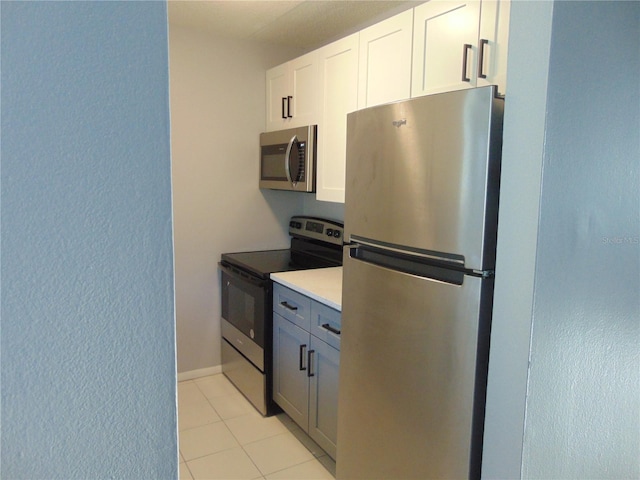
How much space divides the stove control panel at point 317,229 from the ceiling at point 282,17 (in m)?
1.25

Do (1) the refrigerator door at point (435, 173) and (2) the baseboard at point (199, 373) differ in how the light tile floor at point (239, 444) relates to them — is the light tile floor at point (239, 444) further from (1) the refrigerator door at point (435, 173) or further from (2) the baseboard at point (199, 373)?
(1) the refrigerator door at point (435, 173)

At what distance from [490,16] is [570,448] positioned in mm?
1418

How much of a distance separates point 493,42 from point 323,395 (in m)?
1.74

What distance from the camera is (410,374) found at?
1542 mm

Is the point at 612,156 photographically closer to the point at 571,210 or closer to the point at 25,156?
the point at 571,210

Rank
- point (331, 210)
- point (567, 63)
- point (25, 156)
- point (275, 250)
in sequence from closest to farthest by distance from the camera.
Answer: point (25, 156), point (567, 63), point (331, 210), point (275, 250)

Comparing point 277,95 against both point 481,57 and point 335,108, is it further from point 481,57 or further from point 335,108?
point 481,57

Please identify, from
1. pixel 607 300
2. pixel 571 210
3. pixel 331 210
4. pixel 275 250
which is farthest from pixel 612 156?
pixel 275 250

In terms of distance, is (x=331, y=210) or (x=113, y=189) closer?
(x=113, y=189)

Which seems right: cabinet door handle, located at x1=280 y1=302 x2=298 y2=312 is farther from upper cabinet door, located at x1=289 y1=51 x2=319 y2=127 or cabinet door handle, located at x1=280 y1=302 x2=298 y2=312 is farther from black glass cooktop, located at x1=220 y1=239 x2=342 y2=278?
upper cabinet door, located at x1=289 y1=51 x2=319 y2=127

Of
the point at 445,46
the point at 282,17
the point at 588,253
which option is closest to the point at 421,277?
the point at 588,253

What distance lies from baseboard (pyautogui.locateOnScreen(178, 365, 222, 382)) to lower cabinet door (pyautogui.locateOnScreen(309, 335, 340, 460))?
1.20 meters

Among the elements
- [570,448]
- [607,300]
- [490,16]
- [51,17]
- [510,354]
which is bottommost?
[570,448]

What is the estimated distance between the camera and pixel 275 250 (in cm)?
351
